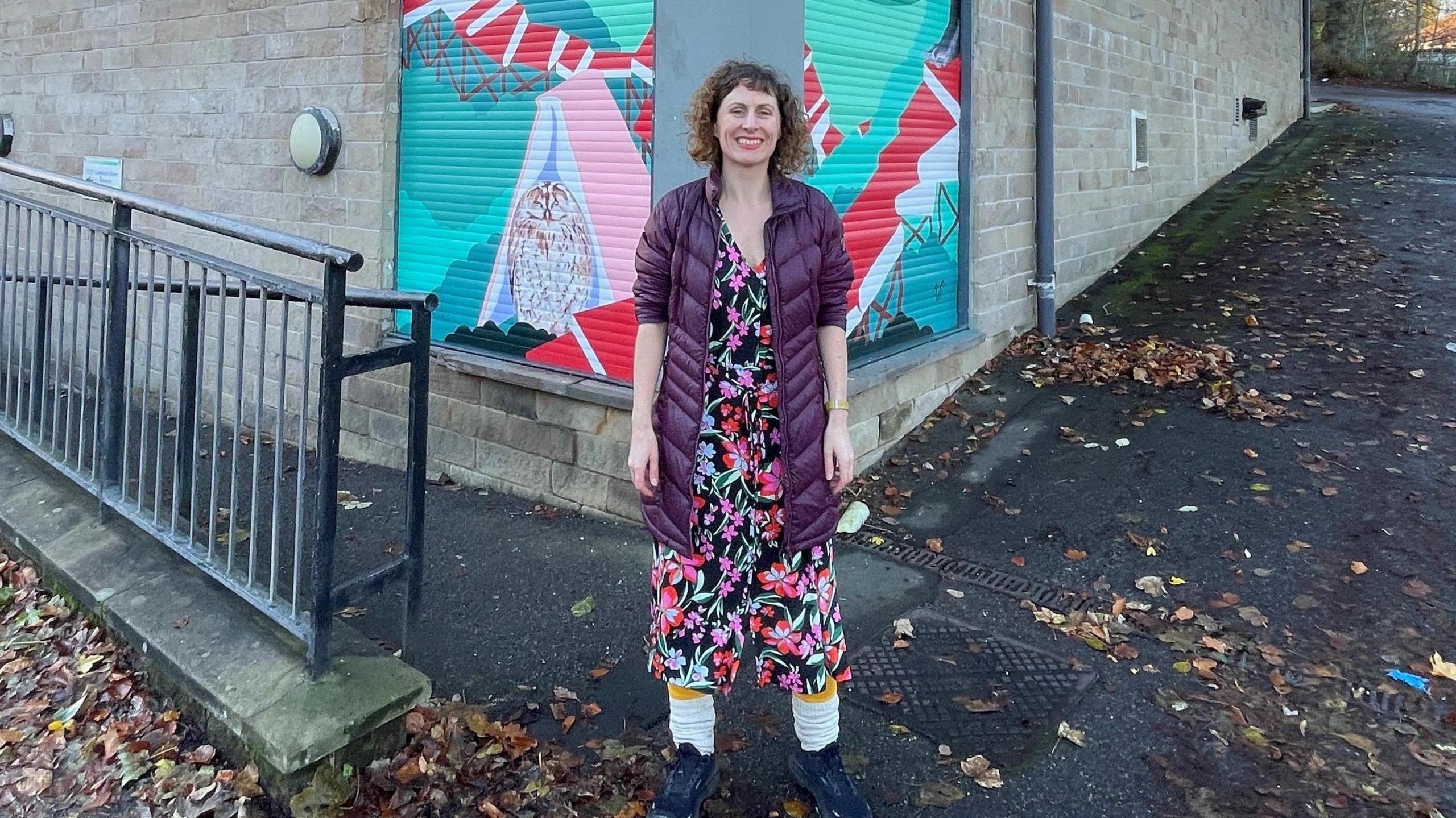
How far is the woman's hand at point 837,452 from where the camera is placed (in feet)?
8.69

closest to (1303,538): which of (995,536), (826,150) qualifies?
(995,536)

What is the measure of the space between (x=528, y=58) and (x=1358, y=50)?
2730 cm

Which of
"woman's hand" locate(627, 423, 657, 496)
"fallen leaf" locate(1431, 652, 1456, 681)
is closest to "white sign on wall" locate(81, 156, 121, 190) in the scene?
"woman's hand" locate(627, 423, 657, 496)

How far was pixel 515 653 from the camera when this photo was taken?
12.2ft

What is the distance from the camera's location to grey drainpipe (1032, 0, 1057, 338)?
6863 mm

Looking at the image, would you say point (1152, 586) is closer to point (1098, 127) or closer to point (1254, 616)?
point (1254, 616)

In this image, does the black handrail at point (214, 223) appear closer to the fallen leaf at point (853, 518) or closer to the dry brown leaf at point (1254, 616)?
the fallen leaf at point (853, 518)

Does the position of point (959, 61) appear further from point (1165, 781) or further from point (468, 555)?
point (1165, 781)

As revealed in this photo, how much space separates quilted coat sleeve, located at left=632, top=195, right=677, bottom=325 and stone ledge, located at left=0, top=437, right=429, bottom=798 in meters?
1.30

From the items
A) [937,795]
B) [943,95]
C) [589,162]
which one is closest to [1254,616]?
[937,795]

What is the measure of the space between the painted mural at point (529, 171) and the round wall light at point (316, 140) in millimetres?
479

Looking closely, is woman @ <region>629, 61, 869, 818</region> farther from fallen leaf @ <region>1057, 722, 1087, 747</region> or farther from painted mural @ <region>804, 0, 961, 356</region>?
painted mural @ <region>804, 0, 961, 356</region>

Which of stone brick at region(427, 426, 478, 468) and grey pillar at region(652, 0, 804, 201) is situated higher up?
→ grey pillar at region(652, 0, 804, 201)

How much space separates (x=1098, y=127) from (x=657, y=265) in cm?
639
